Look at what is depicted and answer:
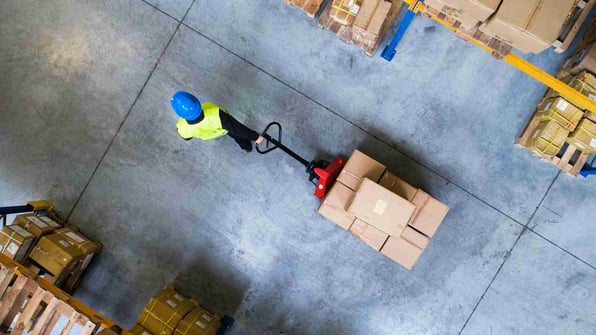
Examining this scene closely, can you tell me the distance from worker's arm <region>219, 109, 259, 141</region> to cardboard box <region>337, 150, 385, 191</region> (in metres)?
1.18

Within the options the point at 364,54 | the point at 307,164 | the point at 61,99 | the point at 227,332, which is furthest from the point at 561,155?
the point at 61,99

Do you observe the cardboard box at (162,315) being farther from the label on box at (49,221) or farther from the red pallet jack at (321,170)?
the red pallet jack at (321,170)

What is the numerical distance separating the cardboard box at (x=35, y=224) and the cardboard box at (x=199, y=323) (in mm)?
2195

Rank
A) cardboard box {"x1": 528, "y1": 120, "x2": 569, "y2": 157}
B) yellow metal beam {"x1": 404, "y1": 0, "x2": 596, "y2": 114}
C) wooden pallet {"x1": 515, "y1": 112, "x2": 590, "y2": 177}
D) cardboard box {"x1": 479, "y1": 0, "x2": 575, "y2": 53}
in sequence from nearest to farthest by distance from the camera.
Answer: cardboard box {"x1": 479, "y1": 0, "x2": 575, "y2": 53}
yellow metal beam {"x1": 404, "y1": 0, "x2": 596, "y2": 114}
cardboard box {"x1": 528, "y1": 120, "x2": 569, "y2": 157}
wooden pallet {"x1": 515, "y1": 112, "x2": 590, "y2": 177}

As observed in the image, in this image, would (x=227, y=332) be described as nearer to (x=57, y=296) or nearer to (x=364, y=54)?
(x=57, y=296)

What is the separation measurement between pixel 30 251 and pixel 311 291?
370 cm

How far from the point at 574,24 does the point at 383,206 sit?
340 centimetres

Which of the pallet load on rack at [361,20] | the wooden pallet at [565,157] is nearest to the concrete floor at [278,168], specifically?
the wooden pallet at [565,157]

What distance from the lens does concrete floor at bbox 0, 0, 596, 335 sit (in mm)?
5562

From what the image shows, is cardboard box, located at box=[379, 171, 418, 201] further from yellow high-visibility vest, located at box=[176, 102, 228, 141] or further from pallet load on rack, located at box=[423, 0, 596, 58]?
yellow high-visibility vest, located at box=[176, 102, 228, 141]

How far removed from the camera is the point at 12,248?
4.88 m

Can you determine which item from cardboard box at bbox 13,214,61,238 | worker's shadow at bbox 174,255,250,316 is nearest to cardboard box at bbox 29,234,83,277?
cardboard box at bbox 13,214,61,238

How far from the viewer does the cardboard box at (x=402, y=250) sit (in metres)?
4.98

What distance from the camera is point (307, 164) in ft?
16.9
